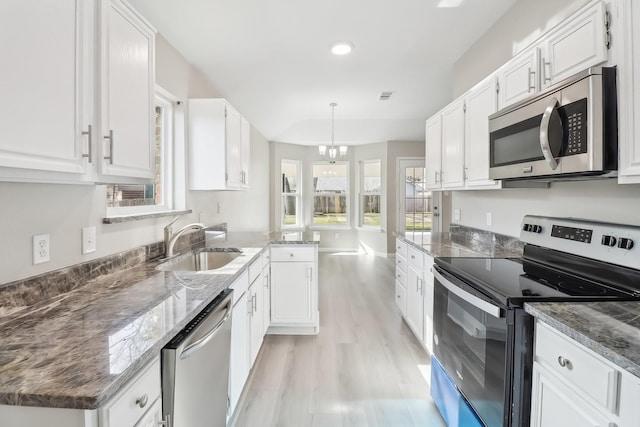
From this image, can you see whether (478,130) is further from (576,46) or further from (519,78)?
(576,46)

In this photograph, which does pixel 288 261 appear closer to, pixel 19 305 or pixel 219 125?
pixel 219 125

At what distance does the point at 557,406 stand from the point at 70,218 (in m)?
2.04

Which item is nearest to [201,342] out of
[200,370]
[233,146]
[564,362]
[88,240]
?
[200,370]

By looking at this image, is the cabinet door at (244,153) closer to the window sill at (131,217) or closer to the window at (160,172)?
the window at (160,172)

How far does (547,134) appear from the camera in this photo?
1.46 m

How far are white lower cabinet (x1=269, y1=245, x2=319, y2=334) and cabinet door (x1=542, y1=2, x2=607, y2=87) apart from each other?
2.13m

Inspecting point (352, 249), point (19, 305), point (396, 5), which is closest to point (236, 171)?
point (396, 5)

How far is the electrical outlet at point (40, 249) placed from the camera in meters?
1.30

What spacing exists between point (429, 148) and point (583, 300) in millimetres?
2367

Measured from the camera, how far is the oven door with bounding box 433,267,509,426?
1284 millimetres

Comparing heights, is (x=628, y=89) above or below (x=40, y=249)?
above

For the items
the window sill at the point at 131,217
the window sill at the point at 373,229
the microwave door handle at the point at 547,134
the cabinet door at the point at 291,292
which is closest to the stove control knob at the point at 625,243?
the microwave door handle at the point at 547,134

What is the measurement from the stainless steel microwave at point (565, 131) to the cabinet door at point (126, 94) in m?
1.83

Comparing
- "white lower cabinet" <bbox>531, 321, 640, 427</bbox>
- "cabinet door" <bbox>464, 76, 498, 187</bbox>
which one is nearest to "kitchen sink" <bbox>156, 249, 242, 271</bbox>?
"cabinet door" <bbox>464, 76, 498, 187</bbox>
